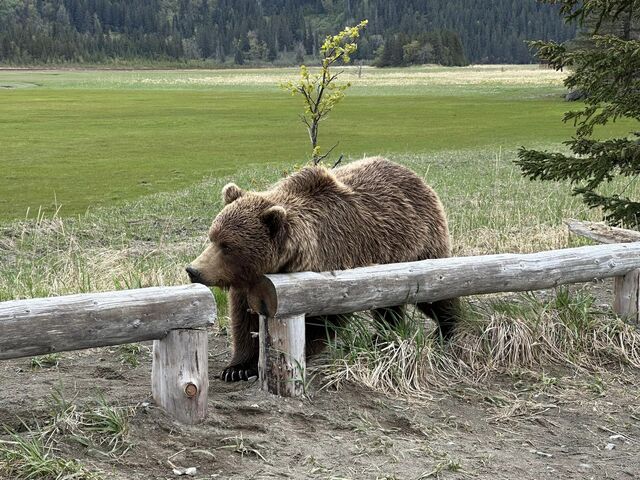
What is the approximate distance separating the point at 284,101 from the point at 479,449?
46.2m

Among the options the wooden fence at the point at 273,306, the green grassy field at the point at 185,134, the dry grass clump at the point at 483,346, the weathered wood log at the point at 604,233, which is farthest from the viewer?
the green grassy field at the point at 185,134

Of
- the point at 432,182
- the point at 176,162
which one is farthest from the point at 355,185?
the point at 176,162

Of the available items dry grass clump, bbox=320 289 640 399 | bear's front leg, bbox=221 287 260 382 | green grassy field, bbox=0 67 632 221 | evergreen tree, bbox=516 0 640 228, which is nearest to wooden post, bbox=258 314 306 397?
dry grass clump, bbox=320 289 640 399

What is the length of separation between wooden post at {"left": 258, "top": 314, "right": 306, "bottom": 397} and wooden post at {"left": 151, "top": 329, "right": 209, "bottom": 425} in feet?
1.81

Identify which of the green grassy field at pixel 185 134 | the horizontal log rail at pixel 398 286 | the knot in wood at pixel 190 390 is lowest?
the green grassy field at pixel 185 134

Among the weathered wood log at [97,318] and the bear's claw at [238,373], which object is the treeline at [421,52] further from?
the weathered wood log at [97,318]

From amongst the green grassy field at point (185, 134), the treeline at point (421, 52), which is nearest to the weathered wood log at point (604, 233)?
the green grassy field at point (185, 134)

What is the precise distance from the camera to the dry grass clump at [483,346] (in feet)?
18.9

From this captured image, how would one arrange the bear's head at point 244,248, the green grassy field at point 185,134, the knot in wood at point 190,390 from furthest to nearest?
the green grassy field at point 185,134
the bear's head at point 244,248
the knot in wood at point 190,390

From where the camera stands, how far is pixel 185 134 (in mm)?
31375

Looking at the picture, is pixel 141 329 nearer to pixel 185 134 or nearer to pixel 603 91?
pixel 603 91

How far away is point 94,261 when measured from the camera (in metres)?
9.56

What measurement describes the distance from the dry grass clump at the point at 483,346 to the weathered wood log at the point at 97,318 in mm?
1181

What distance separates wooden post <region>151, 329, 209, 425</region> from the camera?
4.90 meters
